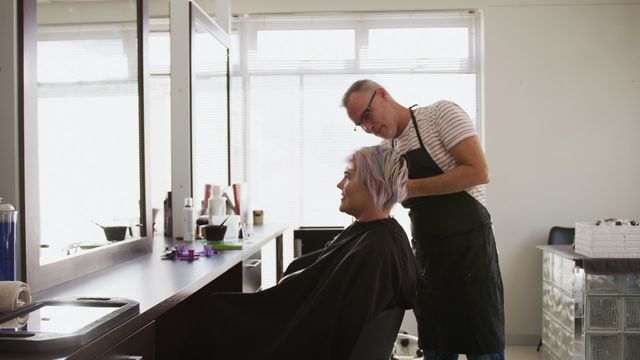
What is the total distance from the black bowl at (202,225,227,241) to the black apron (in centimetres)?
94

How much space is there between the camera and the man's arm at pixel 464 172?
1.92m

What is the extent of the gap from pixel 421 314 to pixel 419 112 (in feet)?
2.51

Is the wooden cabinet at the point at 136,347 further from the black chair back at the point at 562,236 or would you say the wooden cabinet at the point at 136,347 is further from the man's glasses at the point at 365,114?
the black chair back at the point at 562,236

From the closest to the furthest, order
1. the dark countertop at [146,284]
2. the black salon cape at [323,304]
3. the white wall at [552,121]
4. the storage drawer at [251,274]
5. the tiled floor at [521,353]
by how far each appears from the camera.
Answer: the dark countertop at [146,284] < the black salon cape at [323,304] < the storage drawer at [251,274] < the tiled floor at [521,353] < the white wall at [552,121]

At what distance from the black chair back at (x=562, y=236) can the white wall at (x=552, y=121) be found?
130 millimetres

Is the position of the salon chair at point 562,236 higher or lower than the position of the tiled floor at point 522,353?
higher

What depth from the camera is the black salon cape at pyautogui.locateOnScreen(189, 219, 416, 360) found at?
1.63 metres

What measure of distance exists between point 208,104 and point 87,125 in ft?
5.02

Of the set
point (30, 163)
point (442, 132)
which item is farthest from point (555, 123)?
point (30, 163)

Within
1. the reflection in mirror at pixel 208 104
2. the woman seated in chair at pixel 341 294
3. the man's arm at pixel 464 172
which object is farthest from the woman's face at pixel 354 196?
the reflection in mirror at pixel 208 104

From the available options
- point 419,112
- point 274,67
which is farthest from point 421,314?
point 274,67

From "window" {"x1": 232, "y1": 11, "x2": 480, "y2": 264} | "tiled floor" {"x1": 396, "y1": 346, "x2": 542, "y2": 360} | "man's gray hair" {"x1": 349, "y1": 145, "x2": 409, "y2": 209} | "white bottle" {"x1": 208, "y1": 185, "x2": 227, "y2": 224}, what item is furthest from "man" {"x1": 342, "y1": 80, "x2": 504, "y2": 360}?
"window" {"x1": 232, "y1": 11, "x2": 480, "y2": 264}

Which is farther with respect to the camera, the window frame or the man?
the man

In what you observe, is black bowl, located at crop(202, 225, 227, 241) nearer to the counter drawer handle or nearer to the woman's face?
the counter drawer handle
